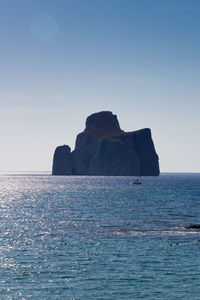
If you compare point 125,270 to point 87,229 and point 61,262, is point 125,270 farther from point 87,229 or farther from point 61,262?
point 87,229

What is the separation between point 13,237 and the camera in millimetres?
59156

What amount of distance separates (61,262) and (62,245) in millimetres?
9313

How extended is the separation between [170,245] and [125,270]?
1426cm

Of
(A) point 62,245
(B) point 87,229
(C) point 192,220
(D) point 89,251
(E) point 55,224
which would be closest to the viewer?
(D) point 89,251

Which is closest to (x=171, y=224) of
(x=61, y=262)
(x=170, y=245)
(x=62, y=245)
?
(x=170, y=245)

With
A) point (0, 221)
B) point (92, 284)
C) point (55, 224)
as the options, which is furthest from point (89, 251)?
point (0, 221)

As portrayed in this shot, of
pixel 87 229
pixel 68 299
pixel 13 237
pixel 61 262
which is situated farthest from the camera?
pixel 87 229

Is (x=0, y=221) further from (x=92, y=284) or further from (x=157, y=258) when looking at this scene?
(x=92, y=284)

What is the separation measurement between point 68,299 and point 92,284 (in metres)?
4.30

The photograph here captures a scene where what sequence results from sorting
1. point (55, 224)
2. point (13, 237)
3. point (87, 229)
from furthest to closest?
1. point (55, 224)
2. point (87, 229)
3. point (13, 237)

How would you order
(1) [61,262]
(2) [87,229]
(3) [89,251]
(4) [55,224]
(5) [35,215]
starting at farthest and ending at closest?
(5) [35,215]
(4) [55,224]
(2) [87,229]
(3) [89,251]
(1) [61,262]

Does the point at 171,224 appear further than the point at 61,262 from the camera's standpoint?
Yes

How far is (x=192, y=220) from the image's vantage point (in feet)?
273

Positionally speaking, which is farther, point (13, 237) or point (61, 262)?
point (13, 237)
